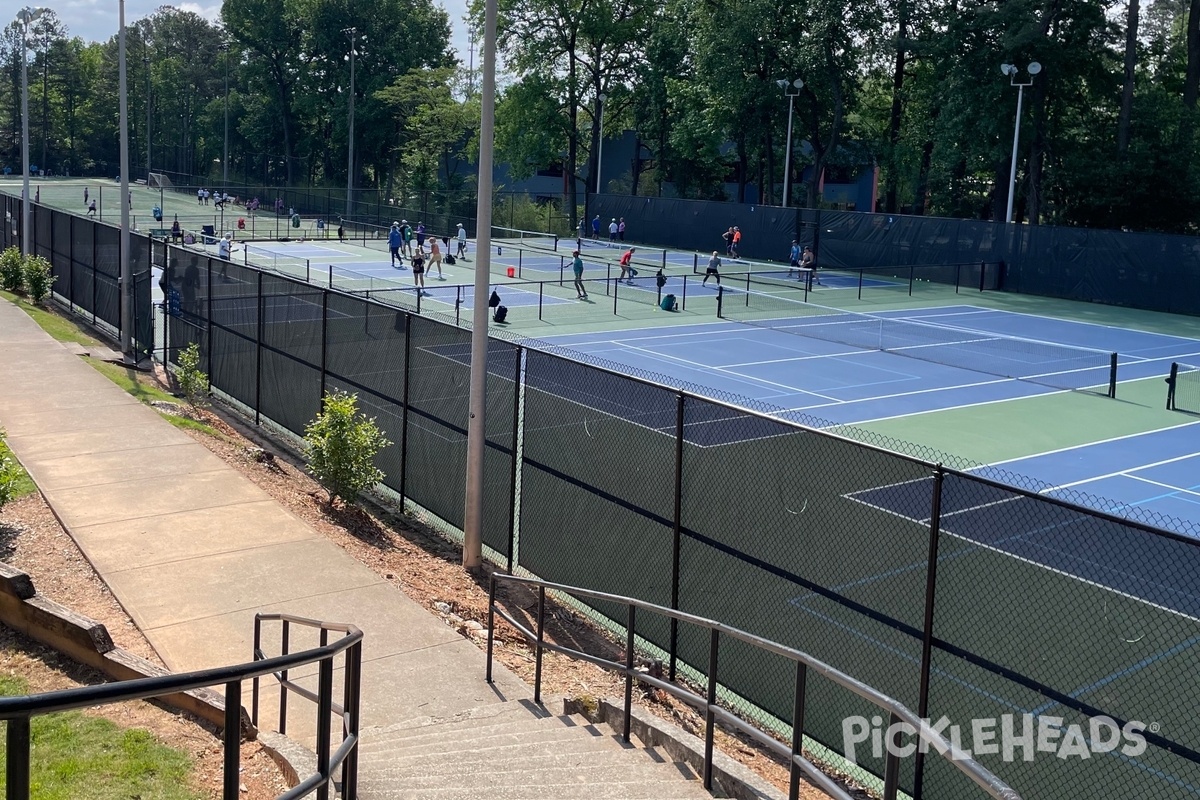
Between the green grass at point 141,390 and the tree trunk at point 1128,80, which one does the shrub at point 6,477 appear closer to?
the green grass at point 141,390

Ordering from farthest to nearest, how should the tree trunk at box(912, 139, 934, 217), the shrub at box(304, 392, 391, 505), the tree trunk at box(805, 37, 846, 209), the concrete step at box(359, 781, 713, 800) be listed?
1. the tree trunk at box(912, 139, 934, 217)
2. the tree trunk at box(805, 37, 846, 209)
3. the shrub at box(304, 392, 391, 505)
4. the concrete step at box(359, 781, 713, 800)

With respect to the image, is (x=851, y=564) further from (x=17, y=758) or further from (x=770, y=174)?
(x=770, y=174)

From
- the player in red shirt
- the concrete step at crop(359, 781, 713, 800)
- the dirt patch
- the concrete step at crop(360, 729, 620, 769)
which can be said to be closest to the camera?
the concrete step at crop(359, 781, 713, 800)

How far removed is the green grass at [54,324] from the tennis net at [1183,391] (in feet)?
80.6

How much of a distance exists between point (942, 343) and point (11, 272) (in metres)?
26.9

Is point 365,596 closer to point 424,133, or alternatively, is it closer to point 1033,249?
point 1033,249

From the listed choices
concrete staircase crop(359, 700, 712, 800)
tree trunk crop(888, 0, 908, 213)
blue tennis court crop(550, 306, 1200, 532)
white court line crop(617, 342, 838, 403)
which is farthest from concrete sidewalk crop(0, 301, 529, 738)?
tree trunk crop(888, 0, 908, 213)

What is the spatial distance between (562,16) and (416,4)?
30.4 m

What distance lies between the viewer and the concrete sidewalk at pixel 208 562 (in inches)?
386

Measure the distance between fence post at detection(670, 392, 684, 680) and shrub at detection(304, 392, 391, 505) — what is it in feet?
18.3

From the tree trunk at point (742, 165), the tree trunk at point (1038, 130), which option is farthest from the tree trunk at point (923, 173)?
the tree trunk at point (742, 165)

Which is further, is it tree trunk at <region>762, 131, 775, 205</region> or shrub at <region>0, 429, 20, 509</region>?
tree trunk at <region>762, 131, 775, 205</region>

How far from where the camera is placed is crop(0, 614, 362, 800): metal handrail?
9.63 ft

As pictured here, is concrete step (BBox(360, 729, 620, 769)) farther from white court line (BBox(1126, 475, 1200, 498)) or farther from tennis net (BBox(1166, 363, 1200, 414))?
tennis net (BBox(1166, 363, 1200, 414))
